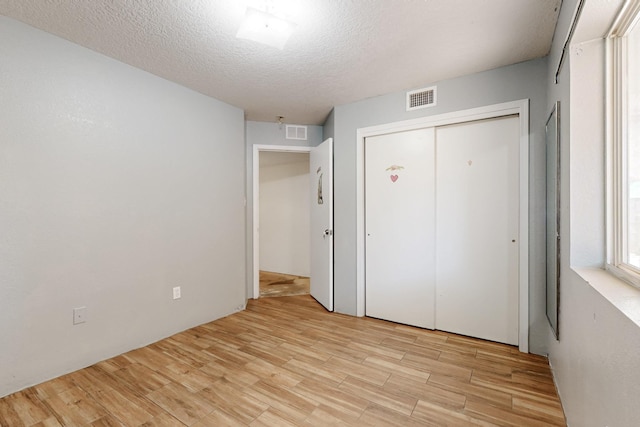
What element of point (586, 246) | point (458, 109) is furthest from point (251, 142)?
point (586, 246)

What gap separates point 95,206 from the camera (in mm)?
2143

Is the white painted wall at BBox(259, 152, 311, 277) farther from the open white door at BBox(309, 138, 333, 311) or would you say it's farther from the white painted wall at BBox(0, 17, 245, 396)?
the white painted wall at BBox(0, 17, 245, 396)

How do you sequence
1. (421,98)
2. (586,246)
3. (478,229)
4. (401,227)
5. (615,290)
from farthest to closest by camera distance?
1. (401,227)
2. (421,98)
3. (478,229)
4. (586,246)
5. (615,290)

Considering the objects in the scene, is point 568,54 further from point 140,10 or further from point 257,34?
point 140,10

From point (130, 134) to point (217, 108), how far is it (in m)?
0.99

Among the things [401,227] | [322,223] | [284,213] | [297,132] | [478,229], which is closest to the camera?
[478,229]

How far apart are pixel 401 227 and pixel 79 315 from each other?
282cm

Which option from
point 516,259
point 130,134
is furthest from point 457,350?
point 130,134

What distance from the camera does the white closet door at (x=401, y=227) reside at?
2.75 metres

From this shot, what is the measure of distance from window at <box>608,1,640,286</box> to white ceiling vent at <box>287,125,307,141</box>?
3075 millimetres

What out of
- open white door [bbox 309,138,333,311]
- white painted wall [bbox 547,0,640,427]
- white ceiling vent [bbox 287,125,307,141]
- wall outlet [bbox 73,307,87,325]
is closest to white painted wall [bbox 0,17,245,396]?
wall outlet [bbox 73,307,87,325]

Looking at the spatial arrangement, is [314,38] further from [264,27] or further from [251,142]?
[251,142]

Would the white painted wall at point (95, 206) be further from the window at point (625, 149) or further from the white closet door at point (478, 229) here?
the window at point (625, 149)

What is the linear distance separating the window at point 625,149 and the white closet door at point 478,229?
1.10 meters
